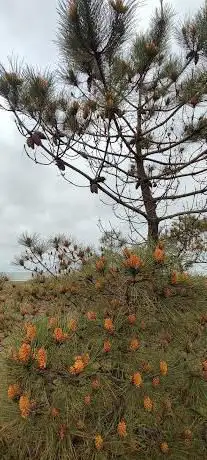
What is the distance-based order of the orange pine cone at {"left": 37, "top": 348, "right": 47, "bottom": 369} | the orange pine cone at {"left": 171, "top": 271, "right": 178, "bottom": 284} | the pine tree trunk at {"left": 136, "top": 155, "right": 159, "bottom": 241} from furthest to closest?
the pine tree trunk at {"left": 136, "top": 155, "right": 159, "bottom": 241} → the orange pine cone at {"left": 171, "top": 271, "right": 178, "bottom": 284} → the orange pine cone at {"left": 37, "top": 348, "right": 47, "bottom": 369}

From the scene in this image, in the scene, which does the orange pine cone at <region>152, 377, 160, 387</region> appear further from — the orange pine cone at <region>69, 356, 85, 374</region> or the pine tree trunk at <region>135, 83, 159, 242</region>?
the pine tree trunk at <region>135, 83, 159, 242</region>

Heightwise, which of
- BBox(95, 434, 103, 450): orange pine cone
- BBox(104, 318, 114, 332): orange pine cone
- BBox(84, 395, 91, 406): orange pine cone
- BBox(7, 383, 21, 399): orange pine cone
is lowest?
BBox(95, 434, 103, 450): orange pine cone

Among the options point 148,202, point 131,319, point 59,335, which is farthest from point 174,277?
point 148,202

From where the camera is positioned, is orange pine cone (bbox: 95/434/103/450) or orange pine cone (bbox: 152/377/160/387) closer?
orange pine cone (bbox: 95/434/103/450)

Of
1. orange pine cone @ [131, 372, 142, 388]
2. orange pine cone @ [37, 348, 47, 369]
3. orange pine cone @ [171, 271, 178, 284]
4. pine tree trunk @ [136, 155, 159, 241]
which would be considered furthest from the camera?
pine tree trunk @ [136, 155, 159, 241]

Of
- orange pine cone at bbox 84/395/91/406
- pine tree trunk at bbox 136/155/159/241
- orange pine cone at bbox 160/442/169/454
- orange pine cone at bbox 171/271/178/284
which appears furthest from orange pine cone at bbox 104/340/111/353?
pine tree trunk at bbox 136/155/159/241

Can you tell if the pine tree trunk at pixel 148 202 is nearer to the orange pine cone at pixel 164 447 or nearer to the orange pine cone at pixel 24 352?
the orange pine cone at pixel 164 447

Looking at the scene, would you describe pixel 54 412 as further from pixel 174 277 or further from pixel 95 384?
pixel 174 277

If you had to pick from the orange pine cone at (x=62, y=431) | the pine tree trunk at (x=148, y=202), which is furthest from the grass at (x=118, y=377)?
the pine tree trunk at (x=148, y=202)

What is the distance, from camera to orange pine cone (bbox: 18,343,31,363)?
1.85m

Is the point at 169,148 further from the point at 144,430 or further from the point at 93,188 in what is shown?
the point at 144,430

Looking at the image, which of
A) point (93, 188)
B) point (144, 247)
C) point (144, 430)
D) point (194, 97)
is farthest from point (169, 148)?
point (144, 430)

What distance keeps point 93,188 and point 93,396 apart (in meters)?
1.99

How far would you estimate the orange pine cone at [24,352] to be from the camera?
1.85 meters
